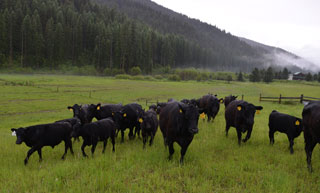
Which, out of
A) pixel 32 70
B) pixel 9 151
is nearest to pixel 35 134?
pixel 9 151

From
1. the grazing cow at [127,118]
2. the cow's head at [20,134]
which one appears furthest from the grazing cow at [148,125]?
the cow's head at [20,134]

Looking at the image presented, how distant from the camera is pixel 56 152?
315 inches

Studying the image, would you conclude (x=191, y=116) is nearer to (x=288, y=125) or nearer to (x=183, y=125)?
(x=183, y=125)

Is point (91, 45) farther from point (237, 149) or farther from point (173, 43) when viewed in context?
point (237, 149)

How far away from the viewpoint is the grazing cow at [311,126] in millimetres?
5785

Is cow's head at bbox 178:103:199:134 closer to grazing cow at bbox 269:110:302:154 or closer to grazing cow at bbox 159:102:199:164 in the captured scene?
grazing cow at bbox 159:102:199:164

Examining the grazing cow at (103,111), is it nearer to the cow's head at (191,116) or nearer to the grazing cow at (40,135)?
the grazing cow at (40,135)

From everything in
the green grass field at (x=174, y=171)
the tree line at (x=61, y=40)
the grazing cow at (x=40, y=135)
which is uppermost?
the tree line at (x=61, y=40)

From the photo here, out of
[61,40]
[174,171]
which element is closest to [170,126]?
[174,171]

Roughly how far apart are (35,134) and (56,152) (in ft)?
4.91

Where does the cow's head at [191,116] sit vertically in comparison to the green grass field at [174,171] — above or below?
above

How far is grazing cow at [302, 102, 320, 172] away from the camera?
5785 mm

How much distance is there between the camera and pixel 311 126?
19.6 ft

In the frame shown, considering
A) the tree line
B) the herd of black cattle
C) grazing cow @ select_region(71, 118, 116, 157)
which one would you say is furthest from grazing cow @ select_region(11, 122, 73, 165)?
the tree line
